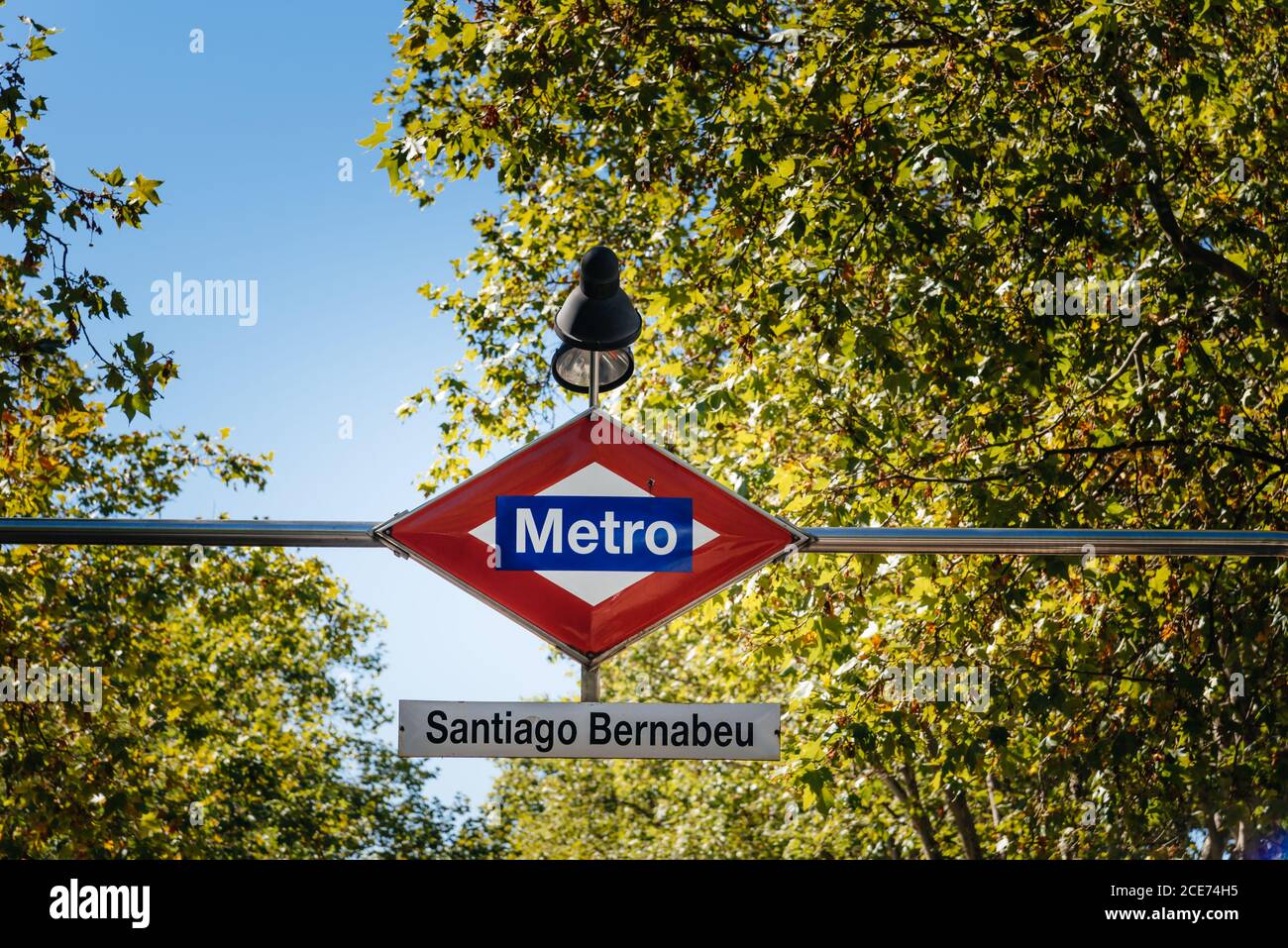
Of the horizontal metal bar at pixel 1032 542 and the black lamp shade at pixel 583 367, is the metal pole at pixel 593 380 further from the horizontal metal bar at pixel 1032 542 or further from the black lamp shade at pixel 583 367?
the horizontal metal bar at pixel 1032 542

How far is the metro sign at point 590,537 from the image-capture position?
14.6 feet

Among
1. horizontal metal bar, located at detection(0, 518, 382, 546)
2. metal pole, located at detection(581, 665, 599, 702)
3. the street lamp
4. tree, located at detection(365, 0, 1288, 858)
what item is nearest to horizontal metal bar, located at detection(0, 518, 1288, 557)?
horizontal metal bar, located at detection(0, 518, 382, 546)

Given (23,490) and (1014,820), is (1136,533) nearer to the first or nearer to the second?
(1014,820)

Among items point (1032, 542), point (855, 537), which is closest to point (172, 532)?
point (855, 537)

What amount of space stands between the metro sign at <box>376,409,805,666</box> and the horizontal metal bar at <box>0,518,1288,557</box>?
16cm

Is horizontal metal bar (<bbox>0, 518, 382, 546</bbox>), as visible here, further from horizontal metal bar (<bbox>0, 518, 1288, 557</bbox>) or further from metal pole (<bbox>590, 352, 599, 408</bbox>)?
metal pole (<bbox>590, 352, 599, 408</bbox>)

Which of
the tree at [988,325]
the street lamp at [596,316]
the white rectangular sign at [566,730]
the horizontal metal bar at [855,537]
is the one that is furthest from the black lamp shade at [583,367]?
the tree at [988,325]

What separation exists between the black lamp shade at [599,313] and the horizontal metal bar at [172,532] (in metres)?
1.11

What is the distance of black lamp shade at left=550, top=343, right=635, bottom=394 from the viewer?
4930 millimetres

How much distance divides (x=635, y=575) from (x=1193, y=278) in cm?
615
